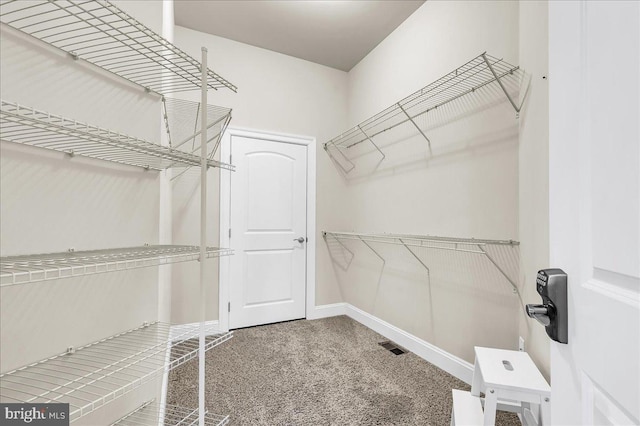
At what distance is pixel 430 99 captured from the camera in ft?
7.84

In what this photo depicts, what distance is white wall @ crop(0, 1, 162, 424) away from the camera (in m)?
0.93

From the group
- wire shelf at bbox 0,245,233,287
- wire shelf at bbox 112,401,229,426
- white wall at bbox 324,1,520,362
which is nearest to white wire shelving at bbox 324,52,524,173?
white wall at bbox 324,1,520,362

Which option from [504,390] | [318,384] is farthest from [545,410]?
[318,384]

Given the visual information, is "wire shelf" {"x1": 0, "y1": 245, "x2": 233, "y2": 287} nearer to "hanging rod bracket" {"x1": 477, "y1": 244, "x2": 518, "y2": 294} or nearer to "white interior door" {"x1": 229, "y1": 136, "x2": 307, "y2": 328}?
"hanging rod bracket" {"x1": 477, "y1": 244, "x2": 518, "y2": 294}

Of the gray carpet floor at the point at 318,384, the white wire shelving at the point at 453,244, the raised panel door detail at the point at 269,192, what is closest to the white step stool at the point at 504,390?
the gray carpet floor at the point at 318,384

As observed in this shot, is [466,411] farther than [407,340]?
No

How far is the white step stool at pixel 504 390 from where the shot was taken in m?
1.21

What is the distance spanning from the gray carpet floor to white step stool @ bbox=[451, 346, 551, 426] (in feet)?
0.99

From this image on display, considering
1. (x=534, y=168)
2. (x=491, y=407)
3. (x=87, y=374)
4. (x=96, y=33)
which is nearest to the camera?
(x=87, y=374)

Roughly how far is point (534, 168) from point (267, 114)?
2.55 metres

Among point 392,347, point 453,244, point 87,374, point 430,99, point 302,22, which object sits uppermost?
point 302,22

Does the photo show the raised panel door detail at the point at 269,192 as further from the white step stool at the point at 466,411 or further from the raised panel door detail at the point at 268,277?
the white step stool at the point at 466,411

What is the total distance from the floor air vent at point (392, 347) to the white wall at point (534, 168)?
1.08 meters

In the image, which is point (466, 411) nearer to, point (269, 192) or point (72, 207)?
point (72, 207)
